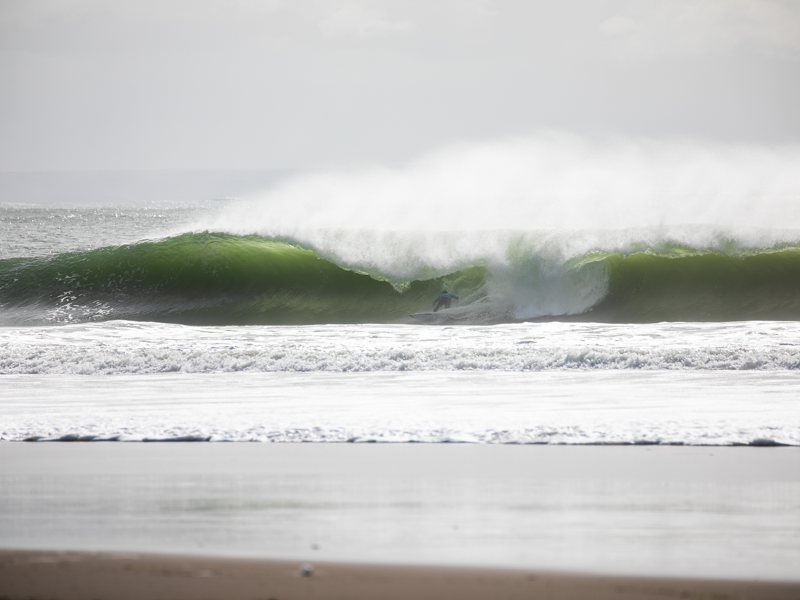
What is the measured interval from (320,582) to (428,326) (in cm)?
891

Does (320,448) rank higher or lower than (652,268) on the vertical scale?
lower

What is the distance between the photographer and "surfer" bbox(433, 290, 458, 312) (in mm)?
13516

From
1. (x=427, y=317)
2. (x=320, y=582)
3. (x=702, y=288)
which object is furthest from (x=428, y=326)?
(x=320, y=582)

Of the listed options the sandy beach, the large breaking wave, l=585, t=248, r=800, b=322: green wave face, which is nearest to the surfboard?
the large breaking wave

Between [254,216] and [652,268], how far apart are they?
7.96m

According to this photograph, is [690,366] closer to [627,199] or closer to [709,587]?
[709,587]

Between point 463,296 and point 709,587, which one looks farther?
point 463,296

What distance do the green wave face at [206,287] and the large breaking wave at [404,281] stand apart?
22 millimetres

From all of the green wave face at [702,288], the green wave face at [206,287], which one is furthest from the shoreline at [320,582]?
the green wave face at [206,287]

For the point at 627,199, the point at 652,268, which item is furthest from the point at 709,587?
the point at 627,199

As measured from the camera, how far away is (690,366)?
7.41 m

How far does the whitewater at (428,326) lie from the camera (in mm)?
5172

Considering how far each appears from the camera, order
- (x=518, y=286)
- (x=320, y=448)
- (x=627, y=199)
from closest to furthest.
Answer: (x=320, y=448) → (x=518, y=286) → (x=627, y=199)

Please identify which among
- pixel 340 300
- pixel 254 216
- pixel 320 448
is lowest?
pixel 320 448
